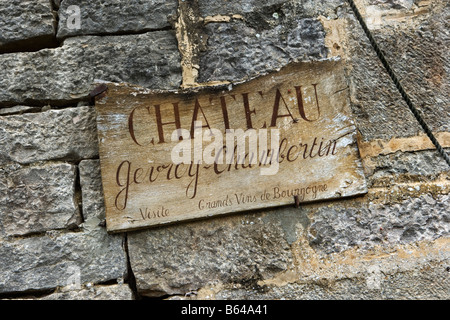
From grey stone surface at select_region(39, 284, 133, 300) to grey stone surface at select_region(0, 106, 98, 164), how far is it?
469 millimetres

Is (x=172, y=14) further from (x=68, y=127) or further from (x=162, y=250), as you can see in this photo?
(x=162, y=250)

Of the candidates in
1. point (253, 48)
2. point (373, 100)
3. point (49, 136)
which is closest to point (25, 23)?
point (49, 136)

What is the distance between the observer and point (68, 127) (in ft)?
5.78

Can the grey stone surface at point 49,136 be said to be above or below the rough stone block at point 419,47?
below

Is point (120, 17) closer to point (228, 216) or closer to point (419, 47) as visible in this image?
point (228, 216)

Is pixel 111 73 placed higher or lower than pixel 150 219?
higher

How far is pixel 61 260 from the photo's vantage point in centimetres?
168

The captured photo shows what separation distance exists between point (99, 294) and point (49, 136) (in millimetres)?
595

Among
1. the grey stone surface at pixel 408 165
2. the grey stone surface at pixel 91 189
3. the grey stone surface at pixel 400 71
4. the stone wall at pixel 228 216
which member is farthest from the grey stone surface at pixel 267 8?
the grey stone surface at pixel 91 189

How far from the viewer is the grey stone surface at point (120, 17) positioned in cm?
183

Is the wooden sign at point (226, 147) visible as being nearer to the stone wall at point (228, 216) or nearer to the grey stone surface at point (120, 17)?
the stone wall at point (228, 216)

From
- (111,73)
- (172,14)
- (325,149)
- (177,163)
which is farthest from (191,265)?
(172,14)

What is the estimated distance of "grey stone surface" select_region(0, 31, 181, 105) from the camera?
1.79 meters
